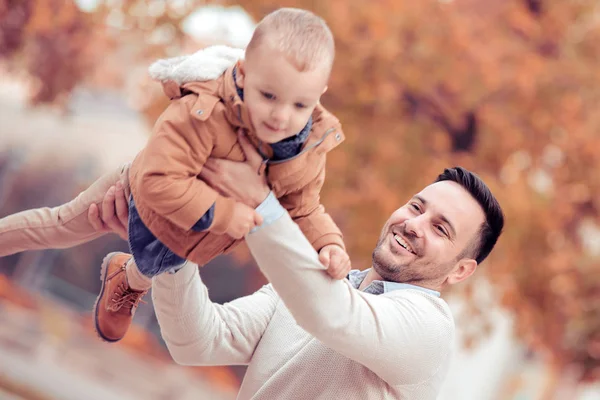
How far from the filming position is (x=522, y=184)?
4262 millimetres

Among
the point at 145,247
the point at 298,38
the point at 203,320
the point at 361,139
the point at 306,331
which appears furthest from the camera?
the point at 361,139

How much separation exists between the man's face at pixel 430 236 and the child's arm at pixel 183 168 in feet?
1.69

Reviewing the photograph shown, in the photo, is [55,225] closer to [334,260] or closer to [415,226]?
[334,260]

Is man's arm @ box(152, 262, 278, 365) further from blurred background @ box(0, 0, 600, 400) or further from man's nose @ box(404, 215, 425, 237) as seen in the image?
blurred background @ box(0, 0, 600, 400)

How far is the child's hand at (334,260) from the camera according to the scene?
3.88 feet

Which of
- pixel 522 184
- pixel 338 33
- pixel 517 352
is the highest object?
pixel 338 33

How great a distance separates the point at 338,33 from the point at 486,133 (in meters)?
1.12

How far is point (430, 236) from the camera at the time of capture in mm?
1500

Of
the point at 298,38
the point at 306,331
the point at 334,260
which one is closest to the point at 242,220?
the point at 334,260

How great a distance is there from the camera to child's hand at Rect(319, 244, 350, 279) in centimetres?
118

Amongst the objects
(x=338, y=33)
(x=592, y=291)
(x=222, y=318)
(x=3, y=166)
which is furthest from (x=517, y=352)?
(x=222, y=318)

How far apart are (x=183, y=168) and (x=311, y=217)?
0.27 metres

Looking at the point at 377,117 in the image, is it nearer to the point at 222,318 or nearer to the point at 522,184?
the point at 522,184

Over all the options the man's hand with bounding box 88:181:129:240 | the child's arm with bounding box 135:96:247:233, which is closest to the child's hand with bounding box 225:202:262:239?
the child's arm with bounding box 135:96:247:233
